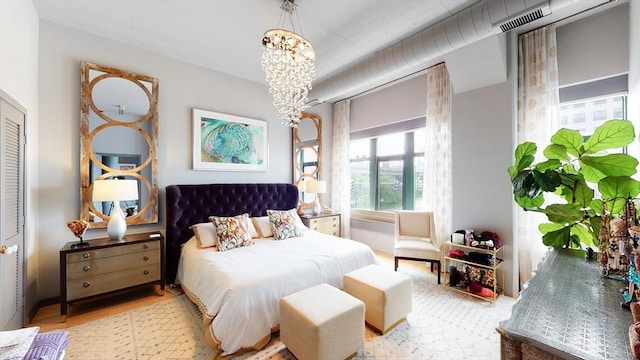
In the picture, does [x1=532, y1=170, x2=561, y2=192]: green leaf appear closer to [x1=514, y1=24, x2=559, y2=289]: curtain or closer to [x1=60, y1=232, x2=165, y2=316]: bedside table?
[x1=514, y1=24, x2=559, y2=289]: curtain

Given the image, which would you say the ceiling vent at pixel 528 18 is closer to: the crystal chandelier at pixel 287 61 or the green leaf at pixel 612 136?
the green leaf at pixel 612 136

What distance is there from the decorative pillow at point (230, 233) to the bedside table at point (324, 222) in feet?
4.55

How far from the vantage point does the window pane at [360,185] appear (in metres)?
5.07

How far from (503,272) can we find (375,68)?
121 inches

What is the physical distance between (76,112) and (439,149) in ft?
15.6

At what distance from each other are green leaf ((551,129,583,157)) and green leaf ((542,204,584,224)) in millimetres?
419

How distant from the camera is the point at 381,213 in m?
4.68

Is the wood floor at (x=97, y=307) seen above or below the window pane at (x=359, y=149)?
below

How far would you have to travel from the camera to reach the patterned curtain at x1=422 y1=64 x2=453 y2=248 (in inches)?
141

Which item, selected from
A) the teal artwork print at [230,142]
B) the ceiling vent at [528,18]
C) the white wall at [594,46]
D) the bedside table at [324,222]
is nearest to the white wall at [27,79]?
the teal artwork print at [230,142]

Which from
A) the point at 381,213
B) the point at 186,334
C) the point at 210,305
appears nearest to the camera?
the point at 210,305

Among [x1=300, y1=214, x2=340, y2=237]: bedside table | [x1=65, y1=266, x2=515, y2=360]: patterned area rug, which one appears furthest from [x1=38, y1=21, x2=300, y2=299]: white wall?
[x1=300, y1=214, x2=340, y2=237]: bedside table

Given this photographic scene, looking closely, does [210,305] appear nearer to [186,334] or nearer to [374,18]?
[186,334]

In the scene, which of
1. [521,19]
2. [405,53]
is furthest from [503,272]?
[405,53]
